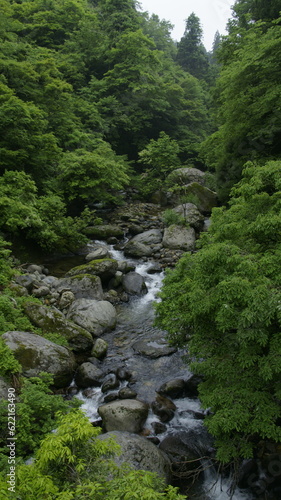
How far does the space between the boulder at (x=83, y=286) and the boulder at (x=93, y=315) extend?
2.12 feet

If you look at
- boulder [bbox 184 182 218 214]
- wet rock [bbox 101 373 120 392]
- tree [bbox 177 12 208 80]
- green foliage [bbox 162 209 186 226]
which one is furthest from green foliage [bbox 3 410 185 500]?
tree [bbox 177 12 208 80]

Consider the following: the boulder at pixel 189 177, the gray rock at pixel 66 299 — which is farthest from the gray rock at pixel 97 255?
the boulder at pixel 189 177

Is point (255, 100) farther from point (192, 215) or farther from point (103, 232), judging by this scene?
point (103, 232)

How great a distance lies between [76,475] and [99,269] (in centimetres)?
887

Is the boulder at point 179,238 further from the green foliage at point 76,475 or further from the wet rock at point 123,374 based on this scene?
the green foliage at point 76,475

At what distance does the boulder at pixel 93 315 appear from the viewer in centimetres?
902

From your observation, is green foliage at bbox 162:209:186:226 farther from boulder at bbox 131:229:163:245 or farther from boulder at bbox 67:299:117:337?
boulder at bbox 67:299:117:337

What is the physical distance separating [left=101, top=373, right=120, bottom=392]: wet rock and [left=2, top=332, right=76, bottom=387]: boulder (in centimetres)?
85

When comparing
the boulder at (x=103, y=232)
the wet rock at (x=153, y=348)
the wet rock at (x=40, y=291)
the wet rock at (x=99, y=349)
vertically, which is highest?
the boulder at (x=103, y=232)

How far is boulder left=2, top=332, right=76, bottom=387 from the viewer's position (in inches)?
252

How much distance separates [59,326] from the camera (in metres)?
8.24

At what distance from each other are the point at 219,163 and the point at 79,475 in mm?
15229

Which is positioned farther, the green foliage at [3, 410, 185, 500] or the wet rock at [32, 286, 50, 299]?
the wet rock at [32, 286, 50, 299]

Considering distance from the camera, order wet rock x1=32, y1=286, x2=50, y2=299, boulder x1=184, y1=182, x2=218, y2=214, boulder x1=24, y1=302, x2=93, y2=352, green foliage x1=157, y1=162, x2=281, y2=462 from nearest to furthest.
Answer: green foliage x1=157, y1=162, x2=281, y2=462, boulder x1=24, y1=302, x2=93, y2=352, wet rock x1=32, y1=286, x2=50, y2=299, boulder x1=184, y1=182, x2=218, y2=214
